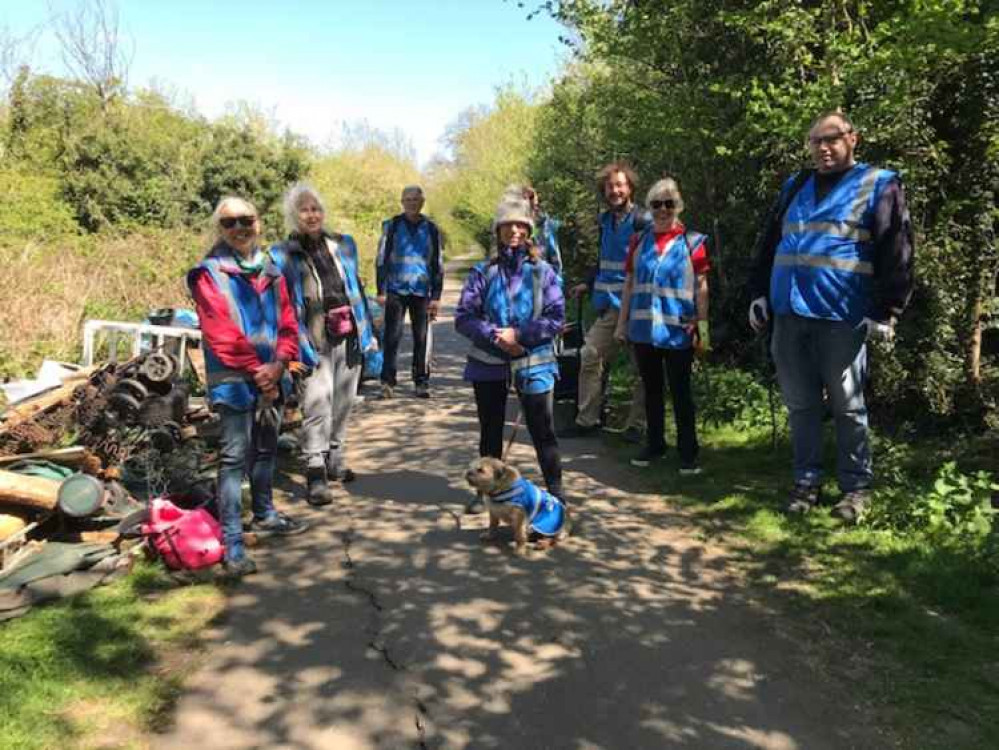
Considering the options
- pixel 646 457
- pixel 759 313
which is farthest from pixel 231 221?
pixel 646 457

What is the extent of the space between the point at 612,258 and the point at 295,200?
2.71 metres

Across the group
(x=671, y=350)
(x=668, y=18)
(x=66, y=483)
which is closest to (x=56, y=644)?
(x=66, y=483)

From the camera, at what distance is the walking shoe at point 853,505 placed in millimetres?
4578

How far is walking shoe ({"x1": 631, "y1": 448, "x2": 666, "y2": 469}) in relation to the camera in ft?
19.6

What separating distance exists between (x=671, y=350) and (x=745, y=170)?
3725 millimetres

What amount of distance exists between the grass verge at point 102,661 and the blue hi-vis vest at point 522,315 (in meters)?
2.03

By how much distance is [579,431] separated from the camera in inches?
274

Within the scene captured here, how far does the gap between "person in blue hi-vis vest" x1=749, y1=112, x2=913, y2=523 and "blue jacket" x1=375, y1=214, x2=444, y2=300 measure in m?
3.92

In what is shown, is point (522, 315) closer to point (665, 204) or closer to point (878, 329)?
point (665, 204)

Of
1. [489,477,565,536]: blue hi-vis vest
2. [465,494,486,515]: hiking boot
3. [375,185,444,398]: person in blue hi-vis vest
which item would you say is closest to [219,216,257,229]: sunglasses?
[489,477,565,536]: blue hi-vis vest

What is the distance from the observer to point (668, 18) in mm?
7652

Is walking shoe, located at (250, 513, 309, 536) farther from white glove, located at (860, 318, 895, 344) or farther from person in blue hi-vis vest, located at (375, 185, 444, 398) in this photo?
person in blue hi-vis vest, located at (375, 185, 444, 398)

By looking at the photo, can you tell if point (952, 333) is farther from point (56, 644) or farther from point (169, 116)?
point (169, 116)

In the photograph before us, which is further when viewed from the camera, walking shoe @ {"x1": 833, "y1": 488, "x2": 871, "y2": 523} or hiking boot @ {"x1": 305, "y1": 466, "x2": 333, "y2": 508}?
hiking boot @ {"x1": 305, "y1": 466, "x2": 333, "y2": 508}
